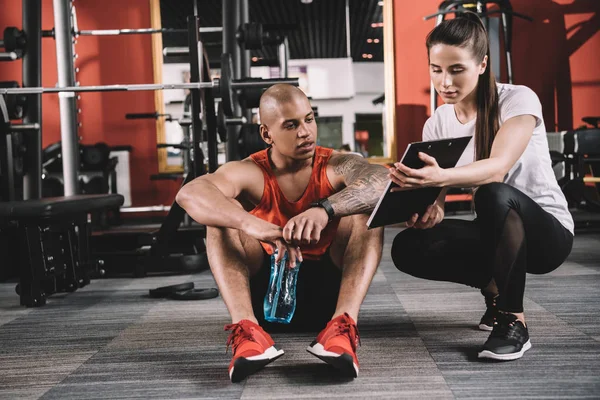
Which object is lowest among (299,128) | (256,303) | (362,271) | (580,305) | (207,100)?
(580,305)

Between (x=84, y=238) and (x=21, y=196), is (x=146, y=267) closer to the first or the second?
(x=84, y=238)

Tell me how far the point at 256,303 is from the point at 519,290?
0.81m

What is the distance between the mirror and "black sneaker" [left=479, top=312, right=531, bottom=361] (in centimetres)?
466

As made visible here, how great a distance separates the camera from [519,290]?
1.64 meters

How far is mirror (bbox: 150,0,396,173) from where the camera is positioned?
6598 mm

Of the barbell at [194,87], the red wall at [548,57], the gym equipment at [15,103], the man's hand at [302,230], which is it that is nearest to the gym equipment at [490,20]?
the red wall at [548,57]

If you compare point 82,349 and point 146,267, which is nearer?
point 82,349

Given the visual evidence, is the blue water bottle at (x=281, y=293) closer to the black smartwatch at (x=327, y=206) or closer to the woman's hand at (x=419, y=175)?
the black smartwatch at (x=327, y=206)

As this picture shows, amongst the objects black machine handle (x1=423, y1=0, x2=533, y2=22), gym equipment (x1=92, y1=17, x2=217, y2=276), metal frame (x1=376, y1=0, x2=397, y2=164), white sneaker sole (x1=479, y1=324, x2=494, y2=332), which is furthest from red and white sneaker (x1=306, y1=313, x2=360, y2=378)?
metal frame (x1=376, y1=0, x2=397, y2=164)

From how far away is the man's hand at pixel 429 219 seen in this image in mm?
1718

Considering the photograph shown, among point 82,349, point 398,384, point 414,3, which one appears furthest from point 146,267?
point 414,3

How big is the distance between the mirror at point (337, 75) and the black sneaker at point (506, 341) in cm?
466

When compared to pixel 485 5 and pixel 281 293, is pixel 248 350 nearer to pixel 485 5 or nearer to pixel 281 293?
pixel 281 293

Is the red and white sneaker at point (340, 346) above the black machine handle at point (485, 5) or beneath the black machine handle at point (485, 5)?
beneath
